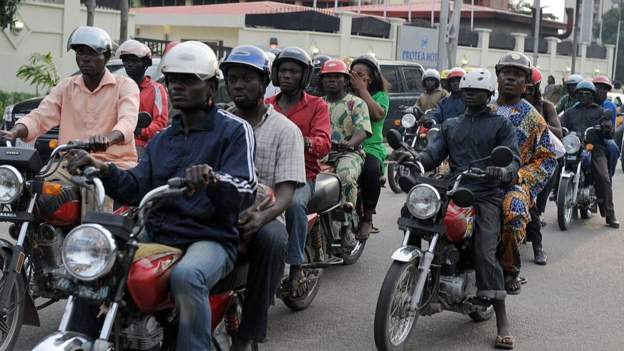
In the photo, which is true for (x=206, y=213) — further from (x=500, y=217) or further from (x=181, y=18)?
(x=181, y=18)

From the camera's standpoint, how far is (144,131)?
7.89 m

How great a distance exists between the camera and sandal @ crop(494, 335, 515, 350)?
21.1 feet

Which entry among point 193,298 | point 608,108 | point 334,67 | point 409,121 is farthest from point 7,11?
point 193,298

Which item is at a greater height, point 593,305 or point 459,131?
point 459,131

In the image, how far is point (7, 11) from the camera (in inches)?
801

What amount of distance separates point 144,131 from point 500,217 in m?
3.03

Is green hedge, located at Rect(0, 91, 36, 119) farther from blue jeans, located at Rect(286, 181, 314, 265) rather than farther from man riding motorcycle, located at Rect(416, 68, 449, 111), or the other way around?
blue jeans, located at Rect(286, 181, 314, 265)

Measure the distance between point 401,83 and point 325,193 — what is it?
14.5m

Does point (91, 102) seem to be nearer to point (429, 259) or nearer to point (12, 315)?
point (12, 315)

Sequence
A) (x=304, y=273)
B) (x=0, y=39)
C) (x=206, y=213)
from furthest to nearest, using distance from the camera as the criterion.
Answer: (x=0, y=39)
(x=304, y=273)
(x=206, y=213)

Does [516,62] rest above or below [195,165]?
above

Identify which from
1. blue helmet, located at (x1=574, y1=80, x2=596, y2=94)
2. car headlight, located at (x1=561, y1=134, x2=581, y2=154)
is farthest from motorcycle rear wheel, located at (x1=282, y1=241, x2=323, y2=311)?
blue helmet, located at (x1=574, y1=80, x2=596, y2=94)

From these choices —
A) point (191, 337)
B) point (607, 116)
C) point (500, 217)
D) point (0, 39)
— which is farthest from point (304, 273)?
point (0, 39)

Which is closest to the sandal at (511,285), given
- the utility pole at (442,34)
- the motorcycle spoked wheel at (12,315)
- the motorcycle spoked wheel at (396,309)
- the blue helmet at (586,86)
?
the motorcycle spoked wheel at (396,309)
